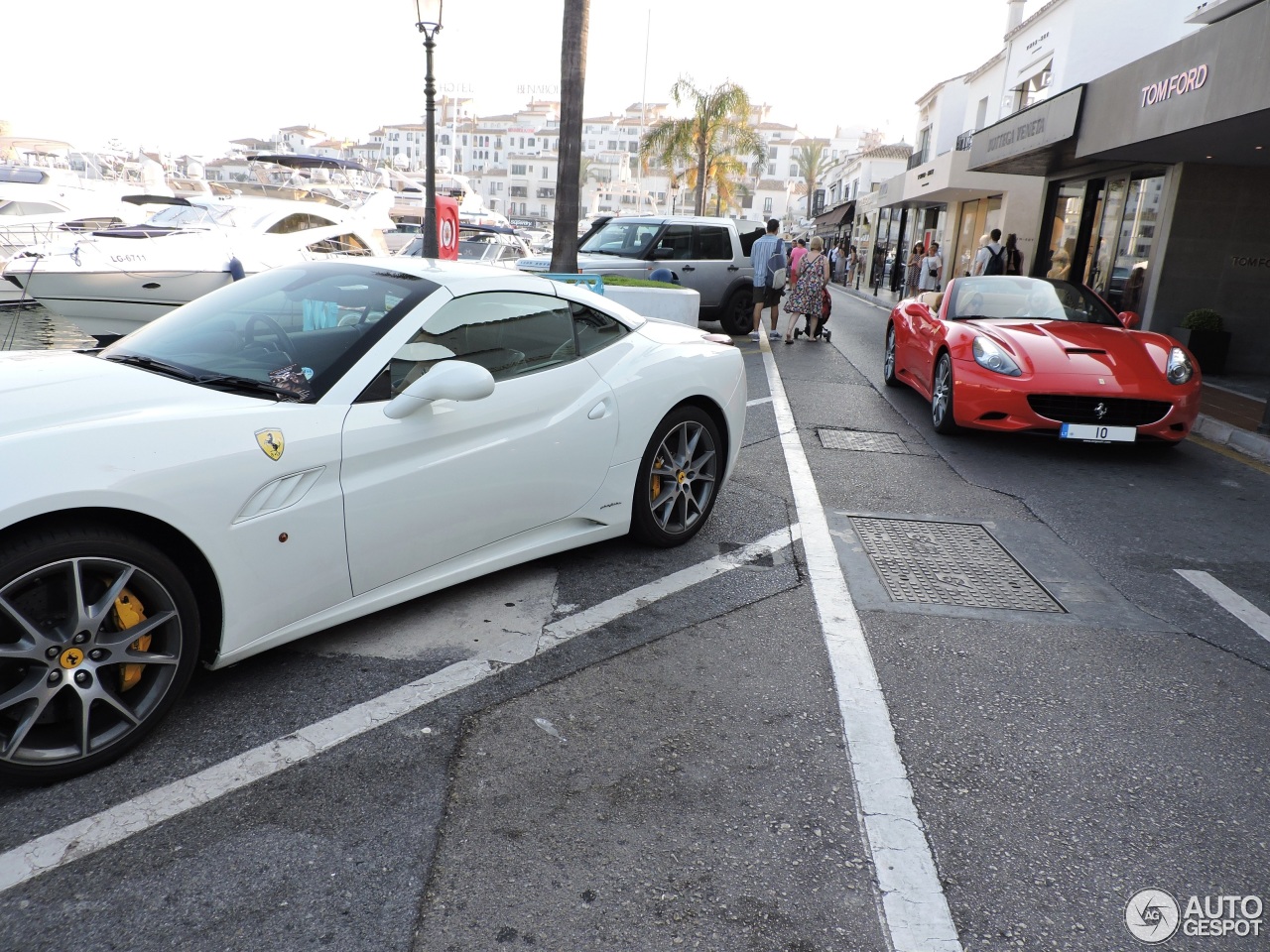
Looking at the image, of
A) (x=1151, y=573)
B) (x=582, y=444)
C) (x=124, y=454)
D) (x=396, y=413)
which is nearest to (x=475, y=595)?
(x=582, y=444)

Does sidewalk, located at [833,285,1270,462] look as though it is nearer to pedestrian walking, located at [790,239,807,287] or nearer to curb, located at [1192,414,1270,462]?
curb, located at [1192,414,1270,462]

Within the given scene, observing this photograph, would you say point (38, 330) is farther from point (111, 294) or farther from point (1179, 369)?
point (1179, 369)

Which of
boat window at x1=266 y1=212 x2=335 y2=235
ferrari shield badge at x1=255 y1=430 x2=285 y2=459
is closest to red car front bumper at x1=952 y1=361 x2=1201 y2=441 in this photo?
ferrari shield badge at x1=255 y1=430 x2=285 y2=459

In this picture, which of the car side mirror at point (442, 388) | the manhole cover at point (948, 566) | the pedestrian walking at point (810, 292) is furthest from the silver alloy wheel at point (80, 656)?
the pedestrian walking at point (810, 292)

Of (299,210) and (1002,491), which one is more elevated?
(299,210)

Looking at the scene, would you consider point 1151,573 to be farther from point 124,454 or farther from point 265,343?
point 124,454

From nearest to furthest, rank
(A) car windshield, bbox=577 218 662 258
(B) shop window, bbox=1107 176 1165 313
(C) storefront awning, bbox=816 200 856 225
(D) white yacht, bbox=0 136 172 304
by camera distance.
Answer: (D) white yacht, bbox=0 136 172 304 < (A) car windshield, bbox=577 218 662 258 < (B) shop window, bbox=1107 176 1165 313 < (C) storefront awning, bbox=816 200 856 225

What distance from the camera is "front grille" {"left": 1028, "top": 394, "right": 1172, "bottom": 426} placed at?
6918 mm

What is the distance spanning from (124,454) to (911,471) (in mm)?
5206

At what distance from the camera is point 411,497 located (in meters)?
3.23

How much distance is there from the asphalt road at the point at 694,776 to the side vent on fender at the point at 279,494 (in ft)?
2.16

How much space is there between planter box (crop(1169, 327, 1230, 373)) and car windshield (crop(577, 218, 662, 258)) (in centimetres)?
766

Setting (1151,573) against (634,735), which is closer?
(634,735)

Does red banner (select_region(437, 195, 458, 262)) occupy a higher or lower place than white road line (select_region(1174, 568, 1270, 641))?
higher
